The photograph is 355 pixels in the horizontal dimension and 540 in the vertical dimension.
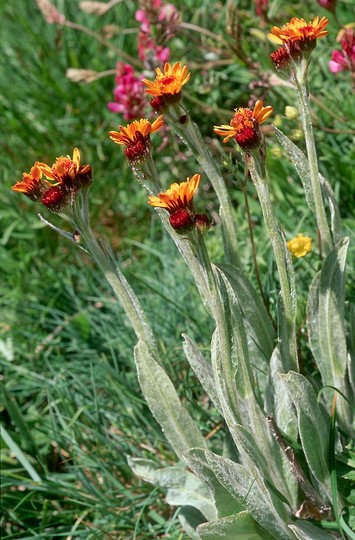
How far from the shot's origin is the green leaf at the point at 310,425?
5.06 ft

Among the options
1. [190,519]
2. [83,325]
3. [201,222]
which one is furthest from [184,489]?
[83,325]

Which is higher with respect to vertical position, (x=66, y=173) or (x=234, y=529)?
(x=66, y=173)

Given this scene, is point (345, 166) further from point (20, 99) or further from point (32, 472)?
point (20, 99)

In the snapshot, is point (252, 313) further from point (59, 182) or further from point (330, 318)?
point (59, 182)

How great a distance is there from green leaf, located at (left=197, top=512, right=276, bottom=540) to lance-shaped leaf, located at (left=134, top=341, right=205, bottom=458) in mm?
232

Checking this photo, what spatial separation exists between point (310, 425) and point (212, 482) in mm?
233

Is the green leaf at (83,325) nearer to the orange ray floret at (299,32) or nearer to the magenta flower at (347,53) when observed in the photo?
the magenta flower at (347,53)

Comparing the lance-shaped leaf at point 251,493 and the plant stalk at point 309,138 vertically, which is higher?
the plant stalk at point 309,138

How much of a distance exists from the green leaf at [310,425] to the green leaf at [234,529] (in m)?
0.16

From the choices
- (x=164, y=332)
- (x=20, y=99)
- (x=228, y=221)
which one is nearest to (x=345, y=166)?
(x=164, y=332)

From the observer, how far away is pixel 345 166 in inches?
101

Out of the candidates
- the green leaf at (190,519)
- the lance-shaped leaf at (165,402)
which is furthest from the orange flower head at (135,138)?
the green leaf at (190,519)

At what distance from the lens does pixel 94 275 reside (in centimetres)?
294

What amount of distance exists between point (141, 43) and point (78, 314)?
3.61ft
